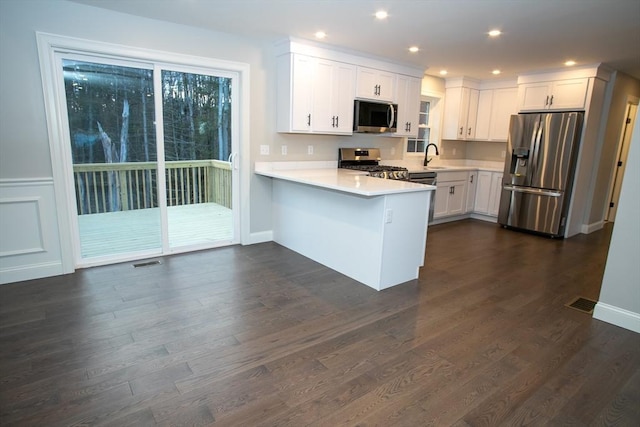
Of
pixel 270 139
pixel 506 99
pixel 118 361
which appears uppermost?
pixel 506 99

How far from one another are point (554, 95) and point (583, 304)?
3429 mm

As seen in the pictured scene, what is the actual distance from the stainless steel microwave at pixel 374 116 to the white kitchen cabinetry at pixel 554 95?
2126 mm

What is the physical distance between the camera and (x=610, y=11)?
113 inches

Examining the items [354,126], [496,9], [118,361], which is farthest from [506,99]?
[118,361]

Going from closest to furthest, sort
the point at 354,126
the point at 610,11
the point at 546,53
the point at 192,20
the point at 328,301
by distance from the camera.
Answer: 1. the point at 610,11
2. the point at 328,301
3. the point at 192,20
4. the point at 546,53
5. the point at 354,126

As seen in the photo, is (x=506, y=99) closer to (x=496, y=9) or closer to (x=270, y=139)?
(x=496, y=9)

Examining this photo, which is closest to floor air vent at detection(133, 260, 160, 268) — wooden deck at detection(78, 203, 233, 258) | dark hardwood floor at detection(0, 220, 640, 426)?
dark hardwood floor at detection(0, 220, 640, 426)

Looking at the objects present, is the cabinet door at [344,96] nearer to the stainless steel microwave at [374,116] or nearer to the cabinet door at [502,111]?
the stainless steel microwave at [374,116]

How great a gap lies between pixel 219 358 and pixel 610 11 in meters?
3.92

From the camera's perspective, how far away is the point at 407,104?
529 centimetres

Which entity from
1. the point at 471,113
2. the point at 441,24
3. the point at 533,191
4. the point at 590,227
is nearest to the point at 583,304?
the point at 533,191

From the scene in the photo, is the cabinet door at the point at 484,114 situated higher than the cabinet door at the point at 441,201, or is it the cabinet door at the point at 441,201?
the cabinet door at the point at 484,114

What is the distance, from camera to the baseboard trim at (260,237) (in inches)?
181

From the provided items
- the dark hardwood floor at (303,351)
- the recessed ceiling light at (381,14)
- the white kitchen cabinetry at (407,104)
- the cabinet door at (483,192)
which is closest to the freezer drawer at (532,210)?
the cabinet door at (483,192)
